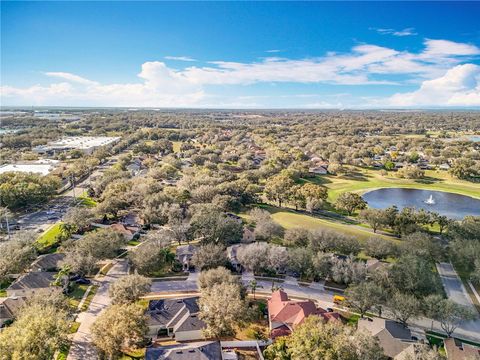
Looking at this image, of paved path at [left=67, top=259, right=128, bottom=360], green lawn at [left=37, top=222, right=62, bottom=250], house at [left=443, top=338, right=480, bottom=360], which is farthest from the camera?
green lawn at [left=37, top=222, right=62, bottom=250]

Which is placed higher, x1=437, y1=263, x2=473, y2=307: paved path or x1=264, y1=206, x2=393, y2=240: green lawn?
x1=264, y1=206, x2=393, y2=240: green lawn

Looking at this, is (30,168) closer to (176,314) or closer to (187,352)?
(176,314)

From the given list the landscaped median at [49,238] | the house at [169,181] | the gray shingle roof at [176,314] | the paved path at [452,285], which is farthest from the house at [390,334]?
the house at [169,181]

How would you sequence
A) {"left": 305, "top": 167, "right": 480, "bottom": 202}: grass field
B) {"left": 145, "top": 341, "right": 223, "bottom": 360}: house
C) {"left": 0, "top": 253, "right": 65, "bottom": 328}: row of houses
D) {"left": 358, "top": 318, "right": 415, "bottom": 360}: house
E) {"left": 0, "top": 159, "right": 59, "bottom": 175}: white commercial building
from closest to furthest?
{"left": 145, "top": 341, "right": 223, "bottom": 360}: house, {"left": 358, "top": 318, "right": 415, "bottom": 360}: house, {"left": 0, "top": 253, "right": 65, "bottom": 328}: row of houses, {"left": 305, "top": 167, "right": 480, "bottom": 202}: grass field, {"left": 0, "top": 159, "right": 59, "bottom": 175}: white commercial building

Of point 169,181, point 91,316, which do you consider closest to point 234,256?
point 91,316

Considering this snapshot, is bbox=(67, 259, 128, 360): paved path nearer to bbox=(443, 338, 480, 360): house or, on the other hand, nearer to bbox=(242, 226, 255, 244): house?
bbox=(242, 226, 255, 244): house

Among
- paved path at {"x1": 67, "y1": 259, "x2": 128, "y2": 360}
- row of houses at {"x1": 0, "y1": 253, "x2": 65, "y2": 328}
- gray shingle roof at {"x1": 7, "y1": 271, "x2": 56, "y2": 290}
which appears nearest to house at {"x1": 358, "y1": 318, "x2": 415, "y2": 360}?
paved path at {"x1": 67, "y1": 259, "x2": 128, "y2": 360}

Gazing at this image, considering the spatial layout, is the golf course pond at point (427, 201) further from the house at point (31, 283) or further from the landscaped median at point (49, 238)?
the house at point (31, 283)
